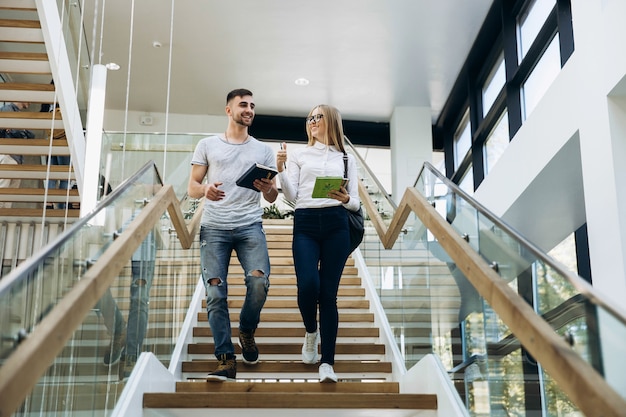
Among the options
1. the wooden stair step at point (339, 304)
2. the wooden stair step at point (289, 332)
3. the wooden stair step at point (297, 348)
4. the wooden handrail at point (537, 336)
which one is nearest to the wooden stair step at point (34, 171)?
the wooden stair step at point (339, 304)

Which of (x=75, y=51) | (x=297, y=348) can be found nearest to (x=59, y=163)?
(x=75, y=51)

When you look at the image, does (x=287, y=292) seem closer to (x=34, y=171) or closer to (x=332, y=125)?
(x=332, y=125)

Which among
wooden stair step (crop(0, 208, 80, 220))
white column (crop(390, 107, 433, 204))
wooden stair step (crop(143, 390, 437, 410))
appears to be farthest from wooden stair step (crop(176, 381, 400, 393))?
white column (crop(390, 107, 433, 204))

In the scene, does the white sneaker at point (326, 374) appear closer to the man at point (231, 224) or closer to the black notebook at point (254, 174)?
the man at point (231, 224)

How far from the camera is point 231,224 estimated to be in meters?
4.45

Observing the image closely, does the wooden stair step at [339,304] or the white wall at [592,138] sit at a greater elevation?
the white wall at [592,138]

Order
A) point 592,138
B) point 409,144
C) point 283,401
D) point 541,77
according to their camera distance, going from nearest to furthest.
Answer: point 283,401 < point 592,138 < point 541,77 < point 409,144

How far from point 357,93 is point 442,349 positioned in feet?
31.7

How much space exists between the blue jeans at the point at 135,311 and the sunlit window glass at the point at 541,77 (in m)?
5.63

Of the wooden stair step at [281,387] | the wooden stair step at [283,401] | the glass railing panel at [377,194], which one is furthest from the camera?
the glass railing panel at [377,194]

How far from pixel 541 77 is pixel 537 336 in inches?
275

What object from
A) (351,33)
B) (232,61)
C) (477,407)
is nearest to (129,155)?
(232,61)

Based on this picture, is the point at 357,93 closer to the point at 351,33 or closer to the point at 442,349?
the point at 351,33

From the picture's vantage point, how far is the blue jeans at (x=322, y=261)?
4363mm
